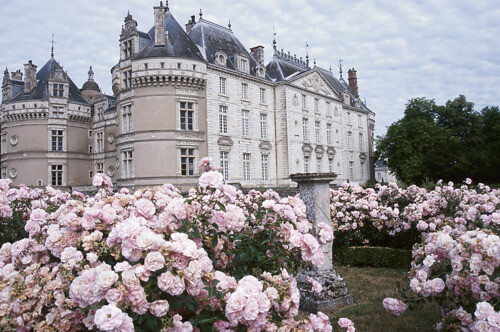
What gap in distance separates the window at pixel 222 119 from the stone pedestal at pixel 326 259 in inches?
795

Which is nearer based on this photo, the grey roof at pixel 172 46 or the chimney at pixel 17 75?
the grey roof at pixel 172 46

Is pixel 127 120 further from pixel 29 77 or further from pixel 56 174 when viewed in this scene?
pixel 29 77

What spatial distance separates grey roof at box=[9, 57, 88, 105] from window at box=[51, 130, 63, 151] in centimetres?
334

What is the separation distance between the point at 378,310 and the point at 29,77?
38.6 metres

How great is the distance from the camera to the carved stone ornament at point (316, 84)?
118ft

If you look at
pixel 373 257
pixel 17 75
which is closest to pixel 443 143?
pixel 373 257

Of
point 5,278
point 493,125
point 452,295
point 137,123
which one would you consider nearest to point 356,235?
point 452,295

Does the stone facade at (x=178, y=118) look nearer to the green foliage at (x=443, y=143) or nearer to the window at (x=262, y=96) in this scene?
the window at (x=262, y=96)

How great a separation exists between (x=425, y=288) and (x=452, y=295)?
0.37m

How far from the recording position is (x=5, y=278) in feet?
10.1

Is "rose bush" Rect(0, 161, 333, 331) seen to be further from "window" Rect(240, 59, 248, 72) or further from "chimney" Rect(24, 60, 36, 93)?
"chimney" Rect(24, 60, 36, 93)

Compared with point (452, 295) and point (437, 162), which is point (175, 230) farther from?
point (437, 162)

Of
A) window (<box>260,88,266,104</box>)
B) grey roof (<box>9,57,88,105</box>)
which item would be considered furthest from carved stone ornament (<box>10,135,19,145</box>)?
window (<box>260,88,266,104</box>)

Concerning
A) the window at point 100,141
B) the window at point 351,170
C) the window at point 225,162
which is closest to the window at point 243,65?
the window at point 225,162
